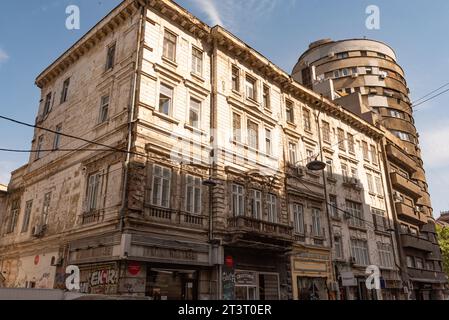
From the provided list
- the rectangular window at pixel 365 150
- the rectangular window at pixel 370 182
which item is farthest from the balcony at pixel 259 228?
the rectangular window at pixel 365 150

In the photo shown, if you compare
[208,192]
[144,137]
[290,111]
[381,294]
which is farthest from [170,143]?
[381,294]

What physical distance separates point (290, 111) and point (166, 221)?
13.6m

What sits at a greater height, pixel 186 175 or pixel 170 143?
pixel 170 143

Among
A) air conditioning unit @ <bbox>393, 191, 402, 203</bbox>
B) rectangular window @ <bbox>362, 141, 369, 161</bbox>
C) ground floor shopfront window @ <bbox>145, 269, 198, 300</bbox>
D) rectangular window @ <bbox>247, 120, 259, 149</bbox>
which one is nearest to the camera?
ground floor shopfront window @ <bbox>145, 269, 198, 300</bbox>

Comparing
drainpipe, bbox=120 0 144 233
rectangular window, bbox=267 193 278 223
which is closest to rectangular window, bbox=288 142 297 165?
rectangular window, bbox=267 193 278 223

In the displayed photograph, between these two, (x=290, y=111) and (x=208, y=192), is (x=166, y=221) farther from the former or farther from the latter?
(x=290, y=111)

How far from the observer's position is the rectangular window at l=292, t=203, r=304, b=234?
21228mm

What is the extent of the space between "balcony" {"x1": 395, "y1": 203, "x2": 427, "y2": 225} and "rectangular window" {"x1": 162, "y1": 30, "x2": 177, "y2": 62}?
80.0 feet

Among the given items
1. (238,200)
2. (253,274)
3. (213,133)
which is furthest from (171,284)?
(213,133)

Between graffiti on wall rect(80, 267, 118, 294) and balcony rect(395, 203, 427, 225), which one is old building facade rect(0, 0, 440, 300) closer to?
graffiti on wall rect(80, 267, 118, 294)

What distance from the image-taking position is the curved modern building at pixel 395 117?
106 feet

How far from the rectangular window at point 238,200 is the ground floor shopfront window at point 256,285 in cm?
284
